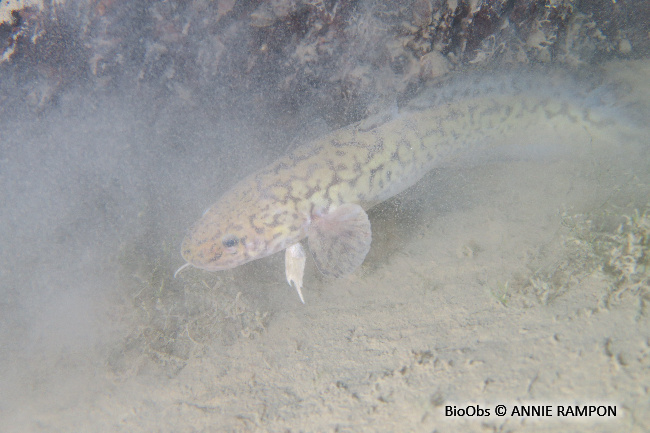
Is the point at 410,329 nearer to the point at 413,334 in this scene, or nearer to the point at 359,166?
the point at 413,334

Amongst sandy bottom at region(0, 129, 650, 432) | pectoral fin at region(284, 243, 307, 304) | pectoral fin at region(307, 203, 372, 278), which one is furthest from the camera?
pectoral fin at region(284, 243, 307, 304)

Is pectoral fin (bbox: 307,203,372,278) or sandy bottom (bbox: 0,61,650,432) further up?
pectoral fin (bbox: 307,203,372,278)

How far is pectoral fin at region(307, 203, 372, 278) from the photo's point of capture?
310 cm

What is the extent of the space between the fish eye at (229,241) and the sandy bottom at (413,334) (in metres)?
0.79

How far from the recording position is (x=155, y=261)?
14.6 ft

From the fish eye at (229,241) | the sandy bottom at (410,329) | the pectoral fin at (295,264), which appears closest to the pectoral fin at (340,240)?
the pectoral fin at (295,264)

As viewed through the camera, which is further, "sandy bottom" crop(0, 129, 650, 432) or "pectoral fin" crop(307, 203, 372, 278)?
"pectoral fin" crop(307, 203, 372, 278)

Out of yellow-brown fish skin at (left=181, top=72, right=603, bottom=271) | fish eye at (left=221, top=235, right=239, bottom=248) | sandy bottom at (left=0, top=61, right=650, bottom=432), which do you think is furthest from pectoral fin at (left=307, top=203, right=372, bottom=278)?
fish eye at (left=221, top=235, right=239, bottom=248)

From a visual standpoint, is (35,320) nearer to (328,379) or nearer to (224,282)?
(224,282)

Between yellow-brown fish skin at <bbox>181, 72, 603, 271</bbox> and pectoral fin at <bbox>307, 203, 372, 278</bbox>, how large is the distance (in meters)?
0.16

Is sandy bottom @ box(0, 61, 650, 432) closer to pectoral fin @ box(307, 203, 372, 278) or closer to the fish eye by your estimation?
pectoral fin @ box(307, 203, 372, 278)

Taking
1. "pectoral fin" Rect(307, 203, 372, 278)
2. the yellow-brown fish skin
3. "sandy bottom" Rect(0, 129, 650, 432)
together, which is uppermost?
the yellow-brown fish skin

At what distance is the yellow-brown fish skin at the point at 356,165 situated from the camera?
327 cm

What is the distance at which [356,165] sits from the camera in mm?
3488
